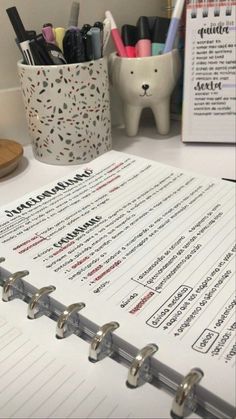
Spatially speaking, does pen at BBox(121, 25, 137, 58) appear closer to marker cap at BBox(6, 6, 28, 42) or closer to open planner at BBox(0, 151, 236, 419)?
marker cap at BBox(6, 6, 28, 42)

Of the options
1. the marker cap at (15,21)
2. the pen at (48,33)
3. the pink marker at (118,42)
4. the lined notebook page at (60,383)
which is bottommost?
the lined notebook page at (60,383)

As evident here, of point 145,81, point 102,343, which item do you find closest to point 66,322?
point 102,343

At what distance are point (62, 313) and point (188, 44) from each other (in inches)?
18.3

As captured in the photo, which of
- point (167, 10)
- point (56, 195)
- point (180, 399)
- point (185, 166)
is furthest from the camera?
point (167, 10)

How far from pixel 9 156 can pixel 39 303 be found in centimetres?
30

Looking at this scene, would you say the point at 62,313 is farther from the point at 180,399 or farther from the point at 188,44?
the point at 188,44

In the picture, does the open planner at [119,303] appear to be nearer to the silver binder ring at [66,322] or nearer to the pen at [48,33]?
the silver binder ring at [66,322]

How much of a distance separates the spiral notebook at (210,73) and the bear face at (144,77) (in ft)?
0.09

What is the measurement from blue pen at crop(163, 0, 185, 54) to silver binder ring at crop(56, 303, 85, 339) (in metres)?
0.46

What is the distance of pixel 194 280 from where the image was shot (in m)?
0.32

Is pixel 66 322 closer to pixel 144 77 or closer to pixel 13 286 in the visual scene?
pixel 13 286

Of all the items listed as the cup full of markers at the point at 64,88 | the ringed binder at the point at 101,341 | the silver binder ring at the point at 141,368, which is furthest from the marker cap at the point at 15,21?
the silver binder ring at the point at 141,368

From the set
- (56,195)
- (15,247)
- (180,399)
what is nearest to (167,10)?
(56,195)

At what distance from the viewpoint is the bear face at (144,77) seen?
0.61 m
